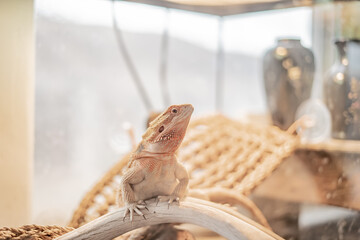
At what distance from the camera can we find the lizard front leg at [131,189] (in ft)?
2.57

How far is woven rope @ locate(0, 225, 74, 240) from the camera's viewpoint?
0.81 m

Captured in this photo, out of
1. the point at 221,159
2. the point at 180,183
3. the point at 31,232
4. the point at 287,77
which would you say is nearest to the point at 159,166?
the point at 180,183

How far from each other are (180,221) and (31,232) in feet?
0.90

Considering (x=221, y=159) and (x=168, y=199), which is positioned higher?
(x=168, y=199)

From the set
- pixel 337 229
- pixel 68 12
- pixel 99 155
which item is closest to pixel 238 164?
pixel 337 229

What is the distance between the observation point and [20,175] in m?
1.06

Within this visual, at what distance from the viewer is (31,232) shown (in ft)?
2.72

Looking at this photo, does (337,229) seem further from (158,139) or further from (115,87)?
(115,87)

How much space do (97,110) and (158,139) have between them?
0.86m

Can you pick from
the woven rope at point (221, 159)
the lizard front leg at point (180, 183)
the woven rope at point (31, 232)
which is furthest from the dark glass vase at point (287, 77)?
the woven rope at point (31, 232)

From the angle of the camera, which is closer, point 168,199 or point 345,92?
point 168,199

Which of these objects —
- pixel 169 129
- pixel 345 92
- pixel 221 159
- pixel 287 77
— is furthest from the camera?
pixel 287 77

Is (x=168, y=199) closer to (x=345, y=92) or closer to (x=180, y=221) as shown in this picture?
(x=180, y=221)

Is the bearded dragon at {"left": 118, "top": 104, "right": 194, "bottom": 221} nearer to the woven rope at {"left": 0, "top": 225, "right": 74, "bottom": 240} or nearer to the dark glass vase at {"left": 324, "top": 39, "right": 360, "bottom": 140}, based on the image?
the woven rope at {"left": 0, "top": 225, "right": 74, "bottom": 240}
